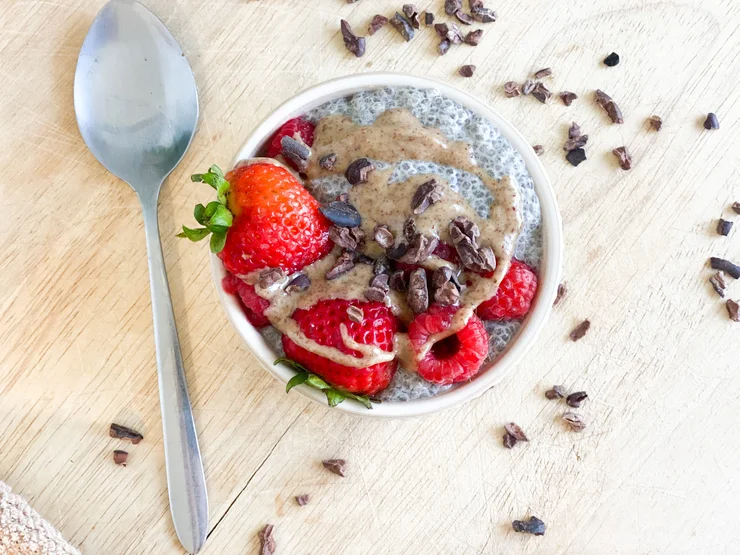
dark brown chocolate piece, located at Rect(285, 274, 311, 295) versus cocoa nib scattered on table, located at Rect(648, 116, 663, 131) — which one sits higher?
cocoa nib scattered on table, located at Rect(648, 116, 663, 131)

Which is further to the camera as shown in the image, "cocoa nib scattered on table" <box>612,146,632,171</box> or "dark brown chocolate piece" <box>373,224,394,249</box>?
"cocoa nib scattered on table" <box>612,146,632,171</box>

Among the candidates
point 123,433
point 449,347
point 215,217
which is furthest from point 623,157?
point 123,433

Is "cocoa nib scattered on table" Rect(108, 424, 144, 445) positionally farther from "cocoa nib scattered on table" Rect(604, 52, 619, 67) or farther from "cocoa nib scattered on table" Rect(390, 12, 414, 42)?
"cocoa nib scattered on table" Rect(604, 52, 619, 67)

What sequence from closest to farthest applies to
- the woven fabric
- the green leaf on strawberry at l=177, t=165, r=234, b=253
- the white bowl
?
the green leaf on strawberry at l=177, t=165, r=234, b=253 → the white bowl → the woven fabric

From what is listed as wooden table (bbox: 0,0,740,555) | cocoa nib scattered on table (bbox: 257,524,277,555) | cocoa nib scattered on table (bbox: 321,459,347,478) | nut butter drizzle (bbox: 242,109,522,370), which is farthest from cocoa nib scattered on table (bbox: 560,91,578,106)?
cocoa nib scattered on table (bbox: 257,524,277,555)

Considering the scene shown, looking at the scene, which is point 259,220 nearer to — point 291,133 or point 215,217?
point 215,217

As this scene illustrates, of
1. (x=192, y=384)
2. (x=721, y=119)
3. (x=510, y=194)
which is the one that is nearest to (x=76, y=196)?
(x=192, y=384)

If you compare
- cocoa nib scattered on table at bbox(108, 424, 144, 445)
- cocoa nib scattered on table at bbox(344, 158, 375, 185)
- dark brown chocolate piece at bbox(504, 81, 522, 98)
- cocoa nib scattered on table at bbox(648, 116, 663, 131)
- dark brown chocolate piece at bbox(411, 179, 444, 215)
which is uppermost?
cocoa nib scattered on table at bbox(648, 116, 663, 131)

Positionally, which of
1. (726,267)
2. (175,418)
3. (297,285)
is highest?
(726,267)
